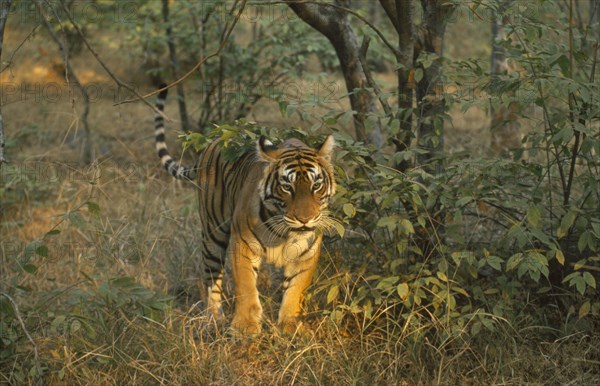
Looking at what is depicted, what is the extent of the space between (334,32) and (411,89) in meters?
0.80

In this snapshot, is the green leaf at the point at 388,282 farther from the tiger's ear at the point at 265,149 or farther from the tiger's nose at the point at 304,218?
the tiger's ear at the point at 265,149

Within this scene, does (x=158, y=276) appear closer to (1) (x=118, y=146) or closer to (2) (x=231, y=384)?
(2) (x=231, y=384)

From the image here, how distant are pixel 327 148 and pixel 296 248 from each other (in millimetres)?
599

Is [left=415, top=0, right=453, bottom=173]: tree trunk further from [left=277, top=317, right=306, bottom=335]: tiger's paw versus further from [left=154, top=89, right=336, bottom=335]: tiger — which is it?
[left=277, top=317, right=306, bottom=335]: tiger's paw

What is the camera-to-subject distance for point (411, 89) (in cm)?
478

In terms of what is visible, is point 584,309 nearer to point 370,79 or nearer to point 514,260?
point 514,260

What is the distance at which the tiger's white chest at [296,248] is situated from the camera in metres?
4.30

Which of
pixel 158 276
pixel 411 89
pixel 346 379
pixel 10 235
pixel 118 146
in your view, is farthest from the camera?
pixel 118 146

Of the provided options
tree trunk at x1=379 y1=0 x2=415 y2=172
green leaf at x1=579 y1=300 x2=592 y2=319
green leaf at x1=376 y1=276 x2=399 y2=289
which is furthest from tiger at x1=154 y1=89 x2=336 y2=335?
green leaf at x1=579 y1=300 x2=592 y2=319

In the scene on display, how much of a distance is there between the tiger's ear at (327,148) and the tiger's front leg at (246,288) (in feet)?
2.25

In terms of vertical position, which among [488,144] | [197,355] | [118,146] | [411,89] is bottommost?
[118,146]

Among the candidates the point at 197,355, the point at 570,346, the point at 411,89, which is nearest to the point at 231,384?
the point at 197,355

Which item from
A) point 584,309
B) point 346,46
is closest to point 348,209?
point 584,309

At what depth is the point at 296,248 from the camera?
433 centimetres
